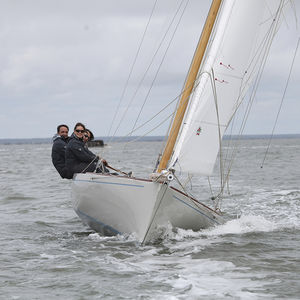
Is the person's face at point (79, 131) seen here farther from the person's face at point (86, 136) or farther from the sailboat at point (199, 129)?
the sailboat at point (199, 129)

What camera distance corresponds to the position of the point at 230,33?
10180 mm

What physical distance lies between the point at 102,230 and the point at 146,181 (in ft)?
6.64

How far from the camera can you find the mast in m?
9.70

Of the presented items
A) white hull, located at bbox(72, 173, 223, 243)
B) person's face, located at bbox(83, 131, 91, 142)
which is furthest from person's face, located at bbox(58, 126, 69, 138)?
white hull, located at bbox(72, 173, 223, 243)

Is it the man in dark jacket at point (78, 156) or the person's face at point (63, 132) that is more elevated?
the person's face at point (63, 132)

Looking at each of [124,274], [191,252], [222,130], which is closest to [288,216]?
[222,130]

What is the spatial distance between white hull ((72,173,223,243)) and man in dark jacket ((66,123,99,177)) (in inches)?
19.1

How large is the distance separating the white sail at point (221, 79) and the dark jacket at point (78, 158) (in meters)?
2.03

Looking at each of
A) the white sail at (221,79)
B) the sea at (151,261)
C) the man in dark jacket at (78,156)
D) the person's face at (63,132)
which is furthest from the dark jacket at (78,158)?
the white sail at (221,79)

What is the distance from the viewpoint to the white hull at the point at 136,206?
911 cm

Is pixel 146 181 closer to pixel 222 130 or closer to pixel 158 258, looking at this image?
pixel 158 258

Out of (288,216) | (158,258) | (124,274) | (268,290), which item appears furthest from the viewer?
(288,216)

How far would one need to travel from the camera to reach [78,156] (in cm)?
1091

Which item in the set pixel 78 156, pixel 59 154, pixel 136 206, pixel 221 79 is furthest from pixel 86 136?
pixel 221 79
